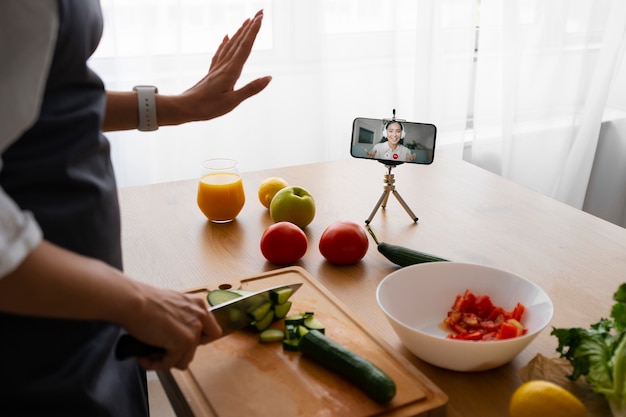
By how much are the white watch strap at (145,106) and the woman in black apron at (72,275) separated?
0.34 m

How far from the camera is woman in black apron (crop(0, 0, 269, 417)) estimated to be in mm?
716

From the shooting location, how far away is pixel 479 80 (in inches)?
118

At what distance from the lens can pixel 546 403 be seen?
84 cm

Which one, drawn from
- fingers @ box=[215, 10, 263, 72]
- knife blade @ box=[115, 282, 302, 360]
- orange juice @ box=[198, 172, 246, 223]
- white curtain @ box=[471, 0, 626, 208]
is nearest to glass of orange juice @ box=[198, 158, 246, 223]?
orange juice @ box=[198, 172, 246, 223]

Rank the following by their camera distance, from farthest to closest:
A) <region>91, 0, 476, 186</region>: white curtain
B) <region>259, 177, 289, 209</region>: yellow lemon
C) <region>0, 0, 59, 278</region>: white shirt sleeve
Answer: <region>91, 0, 476, 186</region>: white curtain → <region>259, 177, 289, 209</region>: yellow lemon → <region>0, 0, 59, 278</region>: white shirt sleeve

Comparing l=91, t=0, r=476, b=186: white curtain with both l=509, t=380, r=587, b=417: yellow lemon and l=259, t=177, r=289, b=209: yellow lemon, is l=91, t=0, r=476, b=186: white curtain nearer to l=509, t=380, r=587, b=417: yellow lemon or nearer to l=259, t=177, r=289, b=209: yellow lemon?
l=259, t=177, r=289, b=209: yellow lemon

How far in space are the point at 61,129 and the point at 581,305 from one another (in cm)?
88

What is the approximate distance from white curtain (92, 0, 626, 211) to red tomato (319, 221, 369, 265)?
3.93 feet

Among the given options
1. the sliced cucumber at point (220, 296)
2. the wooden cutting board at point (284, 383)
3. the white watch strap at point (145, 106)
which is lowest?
the wooden cutting board at point (284, 383)

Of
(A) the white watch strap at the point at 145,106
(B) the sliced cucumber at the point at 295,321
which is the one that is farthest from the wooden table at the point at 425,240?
(A) the white watch strap at the point at 145,106

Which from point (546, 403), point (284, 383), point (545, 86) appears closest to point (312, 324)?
point (284, 383)

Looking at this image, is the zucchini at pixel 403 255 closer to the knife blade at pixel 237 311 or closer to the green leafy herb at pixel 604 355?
the knife blade at pixel 237 311

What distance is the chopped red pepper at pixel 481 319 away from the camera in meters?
1.03

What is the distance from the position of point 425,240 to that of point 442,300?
12.7 inches
